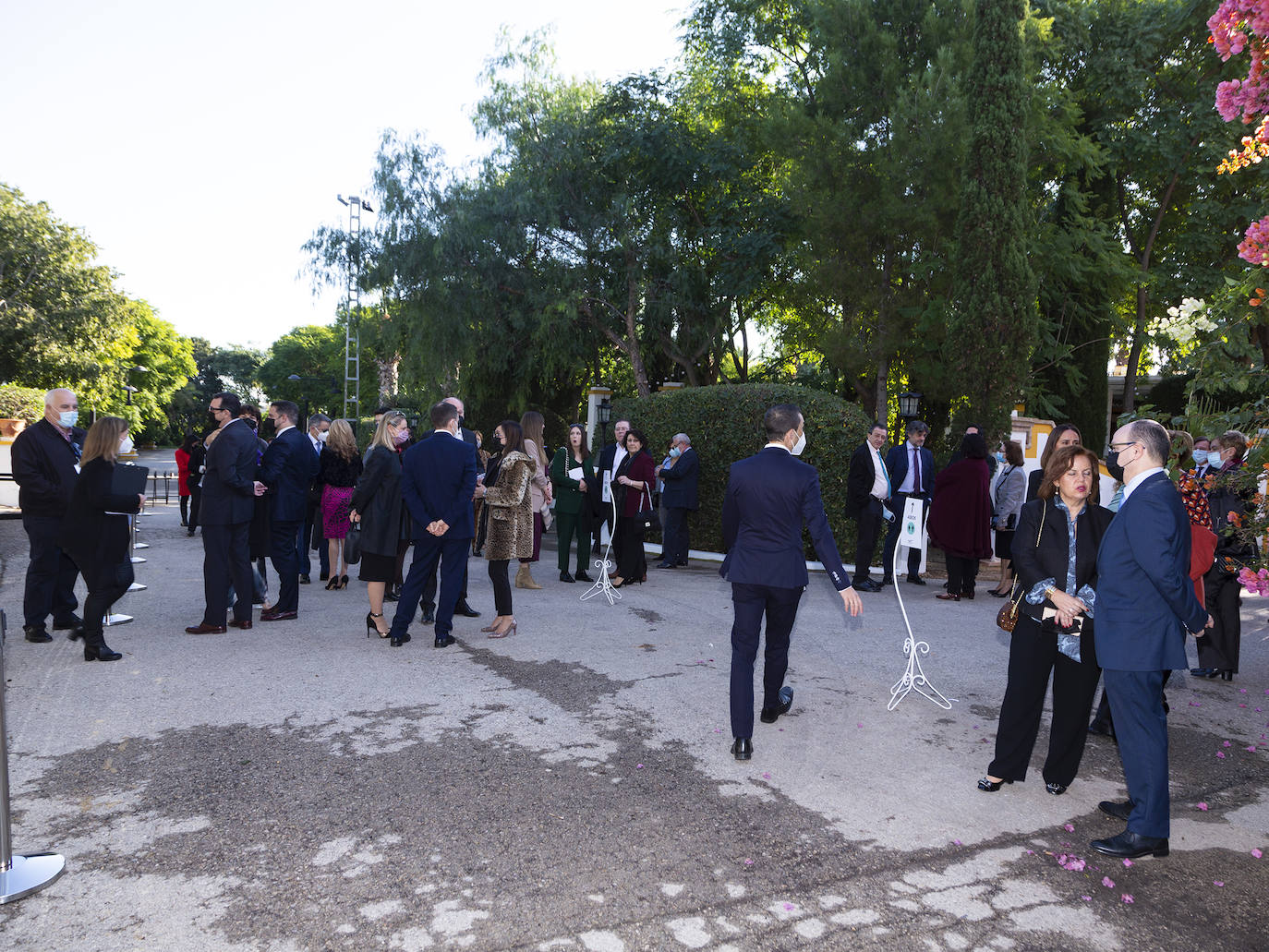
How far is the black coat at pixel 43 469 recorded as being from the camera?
7.28m

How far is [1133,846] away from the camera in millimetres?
3924

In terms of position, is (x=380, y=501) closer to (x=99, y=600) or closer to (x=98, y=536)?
(x=98, y=536)

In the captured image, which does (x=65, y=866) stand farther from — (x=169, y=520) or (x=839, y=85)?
(x=839, y=85)

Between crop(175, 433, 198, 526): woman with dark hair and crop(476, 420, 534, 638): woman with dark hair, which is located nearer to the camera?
crop(476, 420, 534, 638): woman with dark hair

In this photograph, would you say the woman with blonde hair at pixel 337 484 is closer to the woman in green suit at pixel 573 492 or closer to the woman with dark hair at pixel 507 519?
the woman with dark hair at pixel 507 519

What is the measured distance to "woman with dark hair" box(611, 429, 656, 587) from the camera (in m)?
10.9

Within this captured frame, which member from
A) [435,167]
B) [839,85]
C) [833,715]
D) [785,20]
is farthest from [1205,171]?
[833,715]

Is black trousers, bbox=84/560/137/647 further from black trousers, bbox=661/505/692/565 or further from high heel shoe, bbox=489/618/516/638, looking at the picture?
black trousers, bbox=661/505/692/565

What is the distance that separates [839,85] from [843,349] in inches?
211

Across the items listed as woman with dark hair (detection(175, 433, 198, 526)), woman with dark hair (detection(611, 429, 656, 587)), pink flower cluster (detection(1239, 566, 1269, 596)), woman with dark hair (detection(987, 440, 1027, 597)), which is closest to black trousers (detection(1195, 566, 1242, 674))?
pink flower cluster (detection(1239, 566, 1269, 596))

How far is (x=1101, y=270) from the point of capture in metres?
19.6

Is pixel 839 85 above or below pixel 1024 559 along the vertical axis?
above

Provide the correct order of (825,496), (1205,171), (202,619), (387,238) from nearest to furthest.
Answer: (202,619) → (825,496) → (1205,171) → (387,238)

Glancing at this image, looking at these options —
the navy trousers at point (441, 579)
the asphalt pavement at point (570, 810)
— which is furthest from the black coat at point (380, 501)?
the asphalt pavement at point (570, 810)
